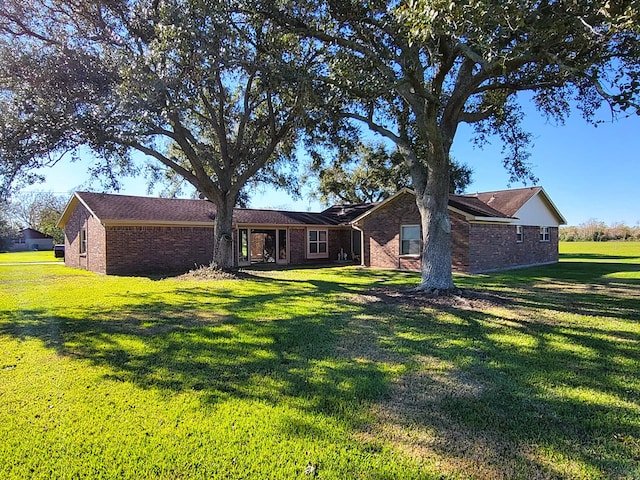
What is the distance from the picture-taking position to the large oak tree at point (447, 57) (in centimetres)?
551

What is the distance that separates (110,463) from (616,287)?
14.0 m

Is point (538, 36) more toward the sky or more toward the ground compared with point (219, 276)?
more toward the sky

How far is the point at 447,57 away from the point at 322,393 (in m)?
8.37

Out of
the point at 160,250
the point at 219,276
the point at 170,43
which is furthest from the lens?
the point at 160,250

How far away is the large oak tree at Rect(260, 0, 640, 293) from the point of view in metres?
5.51

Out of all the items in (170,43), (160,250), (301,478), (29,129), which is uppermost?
(170,43)

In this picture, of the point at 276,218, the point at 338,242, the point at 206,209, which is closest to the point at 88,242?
the point at 206,209

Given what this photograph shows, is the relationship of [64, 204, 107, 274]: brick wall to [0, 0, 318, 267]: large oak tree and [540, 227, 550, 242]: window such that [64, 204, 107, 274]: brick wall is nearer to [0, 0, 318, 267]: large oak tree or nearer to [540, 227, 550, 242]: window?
[0, 0, 318, 267]: large oak tree

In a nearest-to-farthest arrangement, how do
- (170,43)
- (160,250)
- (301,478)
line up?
1. (301,478)
2. (170,43)
3. (160,250)

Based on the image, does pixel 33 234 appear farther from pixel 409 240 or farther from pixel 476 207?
pixel 476 207

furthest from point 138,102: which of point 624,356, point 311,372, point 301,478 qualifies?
point 624,356

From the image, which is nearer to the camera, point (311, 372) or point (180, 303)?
point (311, 372)

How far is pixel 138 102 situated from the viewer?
28.7 ft

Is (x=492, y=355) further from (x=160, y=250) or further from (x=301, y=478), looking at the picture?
(x=160, y=250)
